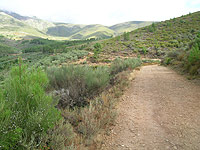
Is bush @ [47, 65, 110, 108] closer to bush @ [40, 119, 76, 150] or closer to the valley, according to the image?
the valley

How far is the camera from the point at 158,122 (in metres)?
3.45

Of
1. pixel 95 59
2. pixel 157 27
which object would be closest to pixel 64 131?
pixel 95 59

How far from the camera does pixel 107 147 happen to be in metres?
2.77

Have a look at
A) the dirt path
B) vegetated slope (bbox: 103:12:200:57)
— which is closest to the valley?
the dirt path

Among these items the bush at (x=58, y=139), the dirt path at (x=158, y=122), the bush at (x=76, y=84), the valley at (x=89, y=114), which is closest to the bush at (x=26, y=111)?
the valley at (x=89, y=114)

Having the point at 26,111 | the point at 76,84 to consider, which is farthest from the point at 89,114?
the point at 76,84

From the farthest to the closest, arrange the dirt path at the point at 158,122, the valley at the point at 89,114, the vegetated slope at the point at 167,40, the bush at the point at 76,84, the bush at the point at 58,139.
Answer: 1. the vegetated slope at the point at 167,40
2. the bush at the point at 76,84
3. the dirt path at the point at 158,122
4. the bush at the point at 58,139
5. the valley at the point at 89,114

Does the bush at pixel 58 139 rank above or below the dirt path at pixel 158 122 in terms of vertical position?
above

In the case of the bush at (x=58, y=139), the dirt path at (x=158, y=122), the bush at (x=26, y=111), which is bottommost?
the dirt path at (x=158, y=122)

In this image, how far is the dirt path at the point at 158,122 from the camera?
2.72 m

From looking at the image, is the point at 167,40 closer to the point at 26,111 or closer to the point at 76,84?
the point at 76,84

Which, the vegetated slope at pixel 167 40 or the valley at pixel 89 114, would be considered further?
the vegetated slope at pixel 167 40

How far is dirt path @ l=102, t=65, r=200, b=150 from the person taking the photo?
2717 mm

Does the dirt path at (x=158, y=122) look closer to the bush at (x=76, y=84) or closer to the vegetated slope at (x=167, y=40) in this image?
the bush at (x=76, y=84)
